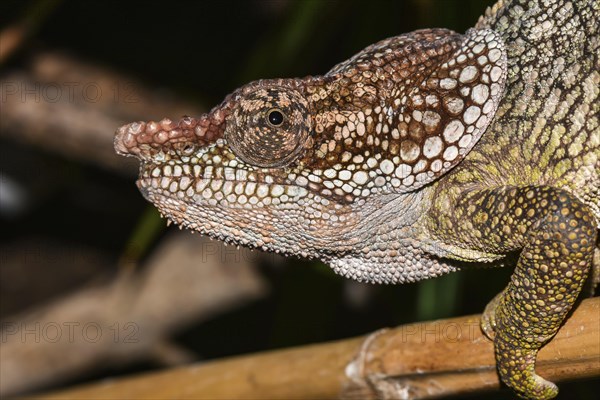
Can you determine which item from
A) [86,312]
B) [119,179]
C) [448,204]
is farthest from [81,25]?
[448,204]

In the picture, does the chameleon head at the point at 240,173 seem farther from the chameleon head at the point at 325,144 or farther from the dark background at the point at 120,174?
the dark background at the point at 120,174

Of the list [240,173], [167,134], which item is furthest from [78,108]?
[240,173]

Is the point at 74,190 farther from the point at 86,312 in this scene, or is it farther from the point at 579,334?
the point at 579,334

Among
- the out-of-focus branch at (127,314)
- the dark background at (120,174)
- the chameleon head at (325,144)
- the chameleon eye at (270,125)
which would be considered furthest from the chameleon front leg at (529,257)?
the out-of-focus branch at (127,314)

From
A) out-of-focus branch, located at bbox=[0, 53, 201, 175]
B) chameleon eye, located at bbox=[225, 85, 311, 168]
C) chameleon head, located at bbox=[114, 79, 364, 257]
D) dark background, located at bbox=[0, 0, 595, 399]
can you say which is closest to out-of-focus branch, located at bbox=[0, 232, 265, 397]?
dark background, located at bbox=[0, 0, 595, 399]

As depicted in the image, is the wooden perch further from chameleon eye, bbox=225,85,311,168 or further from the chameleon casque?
chameleon eye, bbox=225,85,311,168

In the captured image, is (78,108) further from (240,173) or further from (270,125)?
(270,125)
